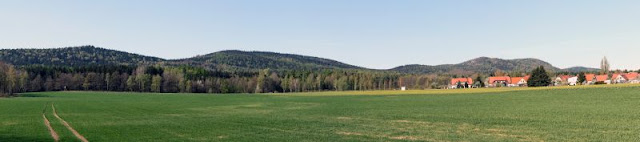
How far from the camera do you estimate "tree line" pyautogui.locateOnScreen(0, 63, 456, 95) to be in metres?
152

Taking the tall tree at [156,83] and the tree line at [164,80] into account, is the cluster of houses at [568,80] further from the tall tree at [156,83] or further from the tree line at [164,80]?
the tall tree at [156,83]

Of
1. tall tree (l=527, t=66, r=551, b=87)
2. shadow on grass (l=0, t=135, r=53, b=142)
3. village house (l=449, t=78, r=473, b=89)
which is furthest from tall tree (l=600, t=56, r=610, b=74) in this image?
shadow on grass (l=0, t=135, r=53, b=142)

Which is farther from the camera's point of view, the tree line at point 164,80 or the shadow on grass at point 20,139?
the tree line at point 164,80

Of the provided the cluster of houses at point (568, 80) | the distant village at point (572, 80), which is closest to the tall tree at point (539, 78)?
the distant village at point (572, 80)

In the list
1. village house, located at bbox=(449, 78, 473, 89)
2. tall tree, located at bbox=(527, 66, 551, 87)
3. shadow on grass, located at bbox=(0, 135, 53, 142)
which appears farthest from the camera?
village house, located at bbox=(449, 78, 473, 89)

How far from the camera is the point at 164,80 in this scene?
167 m

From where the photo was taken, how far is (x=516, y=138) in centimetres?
2402

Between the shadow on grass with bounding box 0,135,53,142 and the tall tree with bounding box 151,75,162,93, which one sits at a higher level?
the tall tree with bounding box 151,75,162,93

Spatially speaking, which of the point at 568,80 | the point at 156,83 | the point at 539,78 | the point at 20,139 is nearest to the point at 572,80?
the point at 568,80

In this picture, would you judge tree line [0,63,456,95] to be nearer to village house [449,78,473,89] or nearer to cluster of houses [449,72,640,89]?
village house [449,78,473,89]

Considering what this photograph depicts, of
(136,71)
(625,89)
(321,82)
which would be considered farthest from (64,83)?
(625,89)

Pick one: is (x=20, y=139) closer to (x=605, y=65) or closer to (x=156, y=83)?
(x=156, y=83)

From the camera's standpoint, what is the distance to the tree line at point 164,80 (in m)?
152

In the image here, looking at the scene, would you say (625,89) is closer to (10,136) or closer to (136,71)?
(10,136)
